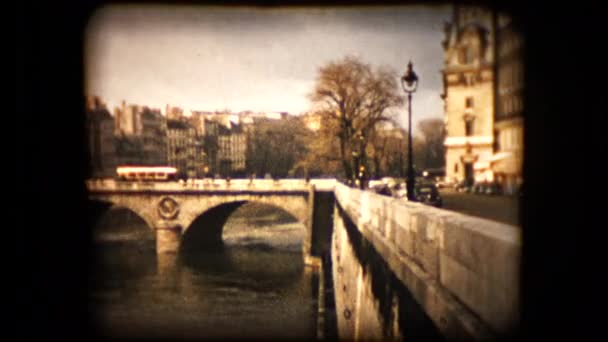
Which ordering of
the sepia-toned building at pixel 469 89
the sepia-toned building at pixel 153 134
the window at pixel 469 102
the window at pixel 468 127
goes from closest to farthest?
the sepia-toned building at pixel 469 89
the window at pixel 469 102
the window at pixel 468 127
the sepia-toned building at pixel 153 134

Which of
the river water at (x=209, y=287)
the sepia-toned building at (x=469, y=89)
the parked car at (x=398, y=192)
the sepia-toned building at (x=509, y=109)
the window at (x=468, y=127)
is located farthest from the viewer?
the parked car at (x=398, y=192)

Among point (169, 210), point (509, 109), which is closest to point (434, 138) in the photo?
point (509, 109)

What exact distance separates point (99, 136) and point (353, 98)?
4.57m

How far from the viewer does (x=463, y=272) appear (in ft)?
9.93

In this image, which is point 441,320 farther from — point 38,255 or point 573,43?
point 38,255

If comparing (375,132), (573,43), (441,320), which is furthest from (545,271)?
(375,132)

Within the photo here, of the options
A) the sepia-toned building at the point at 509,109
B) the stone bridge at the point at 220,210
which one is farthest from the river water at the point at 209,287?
the sepia-toned building at the point at 509,109

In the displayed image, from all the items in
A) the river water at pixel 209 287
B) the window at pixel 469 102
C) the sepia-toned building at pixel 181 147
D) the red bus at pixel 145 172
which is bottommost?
the river water at pixel 209 287

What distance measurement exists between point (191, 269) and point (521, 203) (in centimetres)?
2329

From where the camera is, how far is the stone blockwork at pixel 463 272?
2504 millimetres

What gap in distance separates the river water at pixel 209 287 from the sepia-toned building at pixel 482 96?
6.60 feet

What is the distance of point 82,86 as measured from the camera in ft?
11.3

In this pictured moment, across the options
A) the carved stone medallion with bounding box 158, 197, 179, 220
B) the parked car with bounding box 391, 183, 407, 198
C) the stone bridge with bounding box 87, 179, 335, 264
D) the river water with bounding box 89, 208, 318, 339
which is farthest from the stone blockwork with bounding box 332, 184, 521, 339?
the carved stone medallion with bounding box 158, 197, 179, 220

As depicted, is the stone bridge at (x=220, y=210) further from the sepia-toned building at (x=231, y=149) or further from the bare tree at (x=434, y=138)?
the bare tree at (x=434, y=138)
